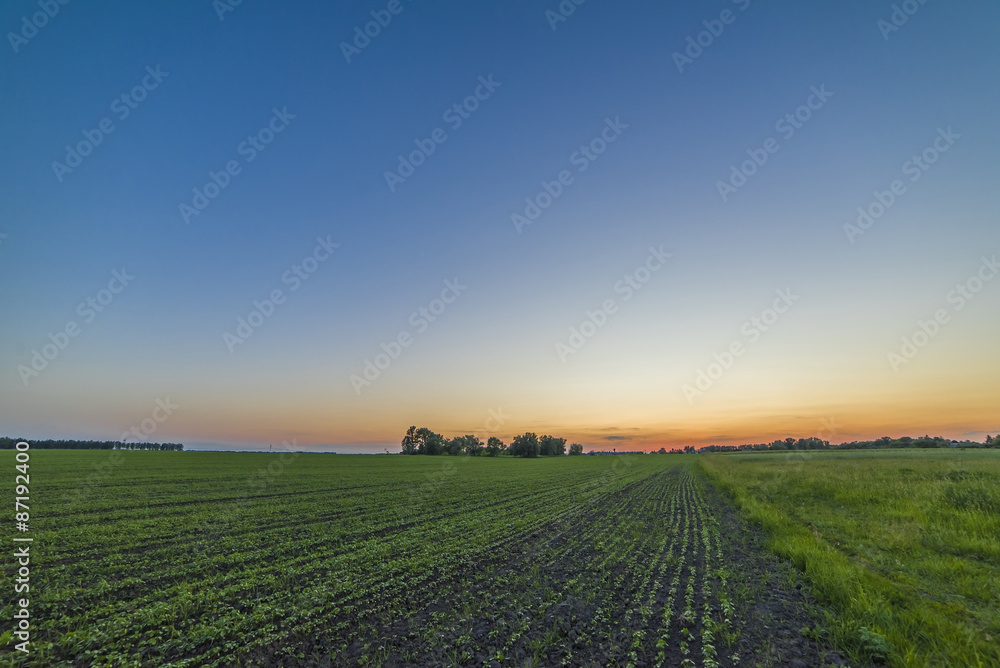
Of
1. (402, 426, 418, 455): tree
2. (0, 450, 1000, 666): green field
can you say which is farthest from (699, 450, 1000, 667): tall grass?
(402, 426, 418, 455): tree

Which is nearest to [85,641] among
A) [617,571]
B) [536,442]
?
[617,571]

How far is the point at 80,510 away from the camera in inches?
812

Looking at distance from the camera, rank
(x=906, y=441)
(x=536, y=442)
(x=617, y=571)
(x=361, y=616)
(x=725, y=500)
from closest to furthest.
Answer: (x=361, y=616) < (x=617, y=571) < (x=725, y=500) < (x=906, y=441) < (x=536, y=442)

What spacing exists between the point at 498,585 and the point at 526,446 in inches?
7227

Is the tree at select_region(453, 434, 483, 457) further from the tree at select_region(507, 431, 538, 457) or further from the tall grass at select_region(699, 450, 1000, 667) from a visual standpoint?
the tall grass at select_region(699, 450, 1000, 667)

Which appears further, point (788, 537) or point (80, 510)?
point (80, 510)

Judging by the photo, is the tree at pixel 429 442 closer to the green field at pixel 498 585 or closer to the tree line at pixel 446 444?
the tree line at pixel 446 444

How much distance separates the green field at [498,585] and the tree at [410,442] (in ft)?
533

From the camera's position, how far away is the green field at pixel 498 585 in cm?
776

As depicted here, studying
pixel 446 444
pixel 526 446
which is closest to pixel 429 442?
pixel 446 444

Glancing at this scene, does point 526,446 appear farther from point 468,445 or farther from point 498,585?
point 498,585

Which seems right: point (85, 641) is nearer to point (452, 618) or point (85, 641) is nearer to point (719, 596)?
point (452, 618)

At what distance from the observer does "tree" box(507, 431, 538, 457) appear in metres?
189

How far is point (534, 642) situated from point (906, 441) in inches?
10057
